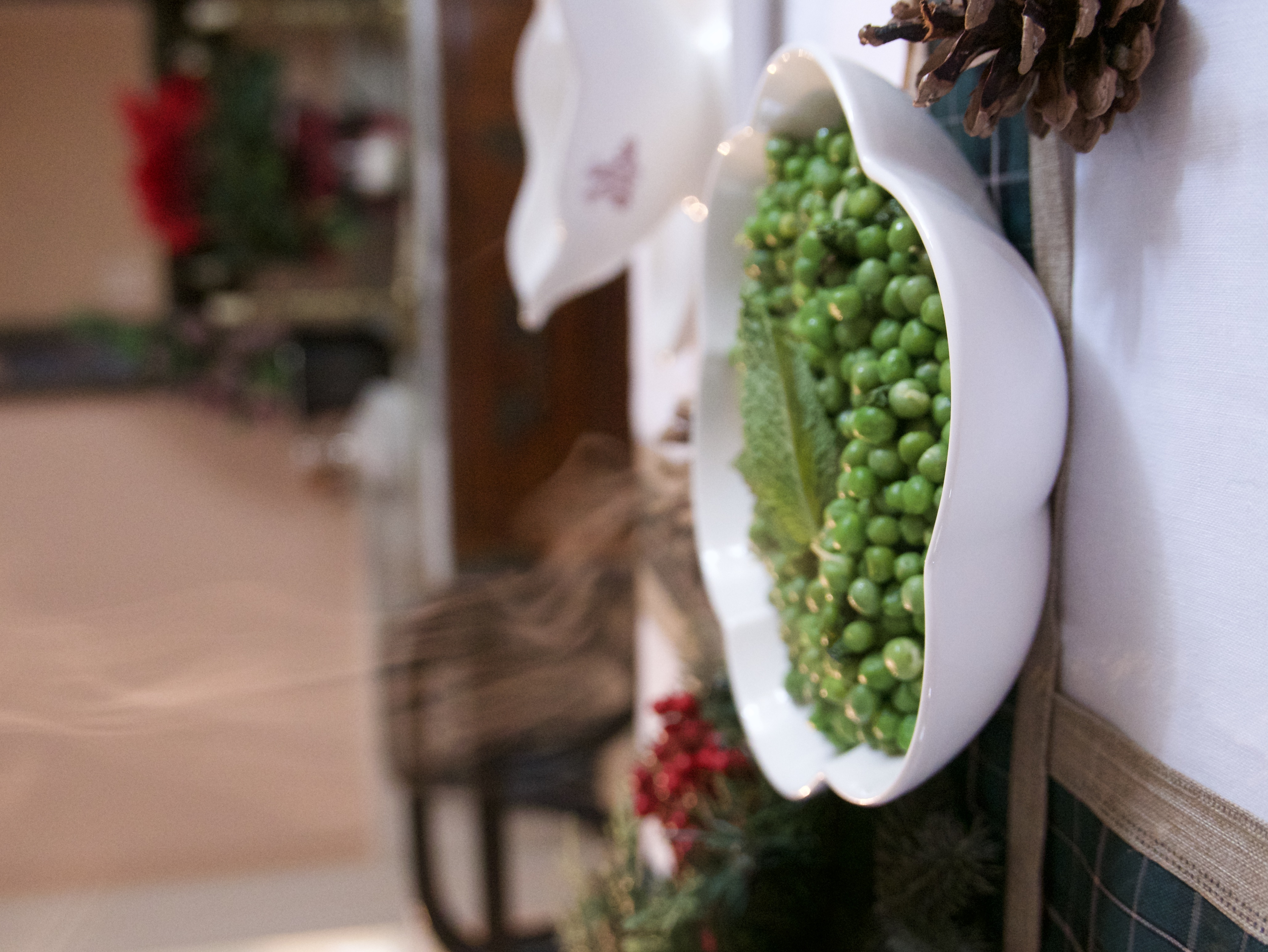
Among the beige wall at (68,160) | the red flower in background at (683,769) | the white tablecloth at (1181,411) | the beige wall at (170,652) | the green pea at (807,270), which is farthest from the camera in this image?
the beige wall at (68,160)

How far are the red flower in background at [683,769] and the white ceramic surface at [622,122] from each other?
0.95 feet

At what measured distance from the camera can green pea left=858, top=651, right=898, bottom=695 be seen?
305 millimetres

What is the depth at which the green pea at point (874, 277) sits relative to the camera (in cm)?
30

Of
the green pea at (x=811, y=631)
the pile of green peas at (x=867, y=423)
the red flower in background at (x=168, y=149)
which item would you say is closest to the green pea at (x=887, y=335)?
the pile of green peas at (x=867, y=423)

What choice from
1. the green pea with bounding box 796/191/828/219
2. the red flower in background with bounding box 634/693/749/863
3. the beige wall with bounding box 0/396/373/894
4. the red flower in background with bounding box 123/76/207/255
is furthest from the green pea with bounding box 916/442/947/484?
the red flower in background with bounding box 123/76/207/255

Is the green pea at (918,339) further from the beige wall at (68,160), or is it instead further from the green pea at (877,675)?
the beige wall at (68,160)

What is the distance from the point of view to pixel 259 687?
108 centimetres

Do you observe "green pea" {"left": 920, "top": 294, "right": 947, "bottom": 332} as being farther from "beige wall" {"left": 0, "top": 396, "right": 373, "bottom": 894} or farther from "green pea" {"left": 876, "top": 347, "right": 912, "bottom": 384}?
"beige wall" {"left": 0, "top": 396, "right": 373, "bottom": 894}

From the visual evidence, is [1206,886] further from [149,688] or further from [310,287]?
[310,287]

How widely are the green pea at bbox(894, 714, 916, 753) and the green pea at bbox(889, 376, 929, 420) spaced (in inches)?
4.1

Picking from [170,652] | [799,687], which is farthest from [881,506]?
[170,652]

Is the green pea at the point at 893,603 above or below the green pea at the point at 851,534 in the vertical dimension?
below

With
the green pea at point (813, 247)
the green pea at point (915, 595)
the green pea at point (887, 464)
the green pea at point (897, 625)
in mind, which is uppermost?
the green pea at point (813, 247)

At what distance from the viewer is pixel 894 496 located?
291mm
